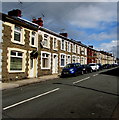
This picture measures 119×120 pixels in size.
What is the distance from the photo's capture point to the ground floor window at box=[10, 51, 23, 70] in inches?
660

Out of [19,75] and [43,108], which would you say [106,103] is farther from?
[19,75]

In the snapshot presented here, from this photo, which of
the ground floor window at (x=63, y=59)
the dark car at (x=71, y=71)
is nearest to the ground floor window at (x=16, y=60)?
the dark car at (x=71, y=71)

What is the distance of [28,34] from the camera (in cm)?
1941

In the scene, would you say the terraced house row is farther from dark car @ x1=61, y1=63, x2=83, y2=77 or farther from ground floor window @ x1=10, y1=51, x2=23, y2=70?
dark car @ x1=61, y1=63, x2=83, y2=77

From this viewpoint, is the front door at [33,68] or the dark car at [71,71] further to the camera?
the dark car at [71,71]

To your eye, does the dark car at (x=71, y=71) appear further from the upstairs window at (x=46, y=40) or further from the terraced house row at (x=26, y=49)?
the upstairs window at (x=46, y=40)

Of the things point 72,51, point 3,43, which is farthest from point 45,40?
point 72,51

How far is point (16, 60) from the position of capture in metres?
17.4

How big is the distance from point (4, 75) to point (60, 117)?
36.6 feet

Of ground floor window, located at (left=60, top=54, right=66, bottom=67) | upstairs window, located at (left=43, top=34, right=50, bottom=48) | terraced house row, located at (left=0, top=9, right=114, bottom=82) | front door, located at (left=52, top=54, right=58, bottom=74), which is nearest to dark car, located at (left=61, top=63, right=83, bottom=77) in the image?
terraced house row, located at (left=0, top=9, right=114, bottom=82)

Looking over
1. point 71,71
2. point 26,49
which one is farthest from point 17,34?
point 71,71

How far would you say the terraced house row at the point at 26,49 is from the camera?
52.2 feet

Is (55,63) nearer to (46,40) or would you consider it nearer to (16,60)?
(46,40)

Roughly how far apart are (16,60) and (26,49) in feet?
6.59
